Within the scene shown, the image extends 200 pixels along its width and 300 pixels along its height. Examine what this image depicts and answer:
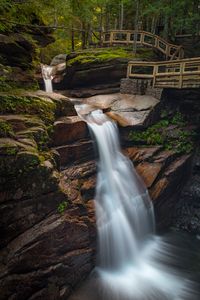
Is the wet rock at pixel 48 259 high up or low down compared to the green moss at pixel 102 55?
down

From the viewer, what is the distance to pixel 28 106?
8992 mm

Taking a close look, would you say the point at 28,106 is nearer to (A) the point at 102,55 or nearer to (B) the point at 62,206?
(B) the point at 62,206

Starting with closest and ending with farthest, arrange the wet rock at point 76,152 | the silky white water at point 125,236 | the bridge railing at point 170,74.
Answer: the silky white water at point 125,236
the wet rock at point 76,152
the bridge railing at point 170,74

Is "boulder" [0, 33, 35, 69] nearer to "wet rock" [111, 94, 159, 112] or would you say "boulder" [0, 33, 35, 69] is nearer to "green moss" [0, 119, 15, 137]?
"green moss" [0, 119, 15, 137]

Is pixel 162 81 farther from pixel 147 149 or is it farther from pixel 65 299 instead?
pixel 65 299

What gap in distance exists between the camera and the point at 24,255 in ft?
21.9

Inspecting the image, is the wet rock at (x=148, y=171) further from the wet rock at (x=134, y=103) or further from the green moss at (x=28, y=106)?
the green moss at (x=28, y=106)

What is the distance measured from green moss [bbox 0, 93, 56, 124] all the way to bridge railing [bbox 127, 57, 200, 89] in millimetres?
6419

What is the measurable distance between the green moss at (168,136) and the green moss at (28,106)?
426cm

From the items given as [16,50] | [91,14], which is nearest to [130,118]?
[16,50]

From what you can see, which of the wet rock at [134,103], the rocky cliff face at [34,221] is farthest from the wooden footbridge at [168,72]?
the rocky cliff face at [34,221]

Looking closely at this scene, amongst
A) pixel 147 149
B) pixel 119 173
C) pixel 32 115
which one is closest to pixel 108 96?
pixel 147 149

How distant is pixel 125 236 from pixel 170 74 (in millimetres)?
7983

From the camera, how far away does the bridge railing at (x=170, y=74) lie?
42.5 ft
